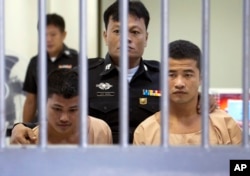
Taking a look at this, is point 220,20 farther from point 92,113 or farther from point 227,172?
point 227,172

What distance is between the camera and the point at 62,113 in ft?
2.98

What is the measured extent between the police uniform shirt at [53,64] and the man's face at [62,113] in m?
Answer: 0.87

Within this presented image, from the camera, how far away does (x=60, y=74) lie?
1.01 m

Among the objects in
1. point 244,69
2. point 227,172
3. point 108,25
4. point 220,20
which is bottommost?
point 227,172

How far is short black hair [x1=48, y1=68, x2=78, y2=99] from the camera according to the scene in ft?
3.07

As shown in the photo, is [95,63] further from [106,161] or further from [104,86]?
[106,161]

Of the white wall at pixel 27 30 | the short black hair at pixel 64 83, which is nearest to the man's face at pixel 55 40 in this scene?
the white wall at pixel 27 30

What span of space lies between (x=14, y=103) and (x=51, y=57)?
382 millimetres

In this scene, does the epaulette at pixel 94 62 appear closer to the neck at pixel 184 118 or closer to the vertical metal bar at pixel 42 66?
the neck at pixel 184 118

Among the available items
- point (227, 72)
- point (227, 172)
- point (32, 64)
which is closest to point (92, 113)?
point (227, 172)

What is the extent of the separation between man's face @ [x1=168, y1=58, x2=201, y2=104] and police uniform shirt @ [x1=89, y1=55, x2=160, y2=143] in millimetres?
207

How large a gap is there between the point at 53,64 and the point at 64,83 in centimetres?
107

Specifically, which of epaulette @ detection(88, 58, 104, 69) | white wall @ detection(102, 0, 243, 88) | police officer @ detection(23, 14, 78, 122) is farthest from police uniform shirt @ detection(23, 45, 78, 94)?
epaulette @ detection(88, 58, 104, 69)

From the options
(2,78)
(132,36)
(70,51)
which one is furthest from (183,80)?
(70,51)
